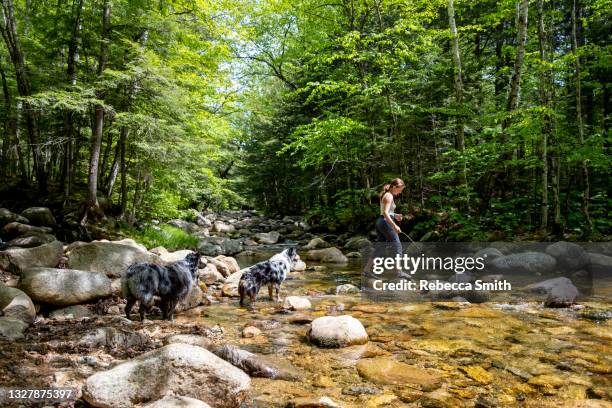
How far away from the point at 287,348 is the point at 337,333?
0.65 m

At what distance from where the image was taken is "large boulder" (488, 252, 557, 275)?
370 inches

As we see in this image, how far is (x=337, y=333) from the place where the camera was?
16.1ft

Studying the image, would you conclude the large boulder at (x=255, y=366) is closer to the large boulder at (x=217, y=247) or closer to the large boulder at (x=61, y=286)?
the large boulder at (x=61, y=286)

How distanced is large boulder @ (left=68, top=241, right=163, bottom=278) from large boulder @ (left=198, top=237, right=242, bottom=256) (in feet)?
23.1

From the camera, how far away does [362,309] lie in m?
6.80

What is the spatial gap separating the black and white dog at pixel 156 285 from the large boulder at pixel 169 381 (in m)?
2.36

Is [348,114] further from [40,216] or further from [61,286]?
[61,286]

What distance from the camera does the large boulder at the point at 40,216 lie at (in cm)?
1120

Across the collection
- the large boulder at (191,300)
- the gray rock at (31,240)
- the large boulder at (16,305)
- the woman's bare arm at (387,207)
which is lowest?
the large boulder at (191,300)

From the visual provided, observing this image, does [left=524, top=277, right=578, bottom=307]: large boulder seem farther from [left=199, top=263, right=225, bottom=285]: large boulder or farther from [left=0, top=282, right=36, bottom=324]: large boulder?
[left=0, top=282, right=36, bottom=324]: large boulder

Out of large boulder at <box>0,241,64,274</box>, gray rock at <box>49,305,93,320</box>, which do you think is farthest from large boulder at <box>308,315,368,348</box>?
large boulder at <box>0,241,64,274</box>

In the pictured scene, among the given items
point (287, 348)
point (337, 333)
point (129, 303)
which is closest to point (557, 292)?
point (337, 333)

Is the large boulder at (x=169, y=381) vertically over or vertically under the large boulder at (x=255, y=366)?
over

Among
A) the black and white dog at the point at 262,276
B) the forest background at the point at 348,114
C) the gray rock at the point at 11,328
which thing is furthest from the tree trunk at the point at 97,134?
the gray rock at the point at 11,328
